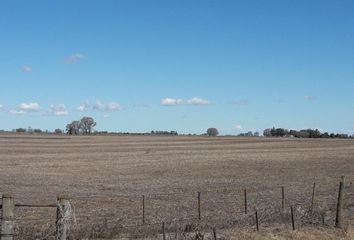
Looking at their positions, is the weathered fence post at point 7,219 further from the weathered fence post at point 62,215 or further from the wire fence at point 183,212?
the wire fence at point 183,212

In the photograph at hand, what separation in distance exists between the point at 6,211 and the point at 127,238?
14.3ft

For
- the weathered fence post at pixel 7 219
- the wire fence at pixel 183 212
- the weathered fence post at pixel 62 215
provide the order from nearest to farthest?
the weathered fence post at pixel 7 219 → the weathered fence post at pixel 62 215 → the wire fence at pixel 183 212

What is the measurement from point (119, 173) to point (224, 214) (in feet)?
81.2

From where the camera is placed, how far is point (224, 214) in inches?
820

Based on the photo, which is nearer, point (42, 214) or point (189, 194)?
point (42, 214)

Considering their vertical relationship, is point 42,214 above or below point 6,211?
below

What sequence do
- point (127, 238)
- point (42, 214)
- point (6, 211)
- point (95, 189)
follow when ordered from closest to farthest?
1. point (6, 211)
2. point (127, 238)
3. point (42, 214)
4. point (95, 189)

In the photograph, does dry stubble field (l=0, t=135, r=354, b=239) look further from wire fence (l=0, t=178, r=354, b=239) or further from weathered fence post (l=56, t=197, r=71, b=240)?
weathered fence post (l=56, t=197, r=71, b=240)

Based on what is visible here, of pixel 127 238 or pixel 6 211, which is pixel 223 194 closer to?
pixel 127 238

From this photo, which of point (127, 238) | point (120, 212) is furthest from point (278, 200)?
point (127, 238)

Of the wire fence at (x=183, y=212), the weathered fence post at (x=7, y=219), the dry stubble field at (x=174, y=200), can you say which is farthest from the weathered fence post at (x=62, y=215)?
the dry stubble field at (x=174, y=200)

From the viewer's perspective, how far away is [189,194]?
28688 millimetres

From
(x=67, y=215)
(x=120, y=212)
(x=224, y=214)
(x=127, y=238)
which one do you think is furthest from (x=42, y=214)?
(x=67, y=215)

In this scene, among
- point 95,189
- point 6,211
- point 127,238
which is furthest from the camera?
point 95,189
